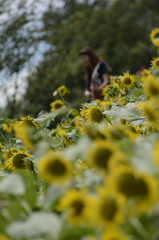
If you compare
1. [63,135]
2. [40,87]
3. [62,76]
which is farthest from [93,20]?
[63,135]

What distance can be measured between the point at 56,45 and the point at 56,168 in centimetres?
716

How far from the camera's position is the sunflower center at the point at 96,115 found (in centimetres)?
87

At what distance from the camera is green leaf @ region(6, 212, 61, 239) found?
1.13 feet

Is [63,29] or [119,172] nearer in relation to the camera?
[119,172]

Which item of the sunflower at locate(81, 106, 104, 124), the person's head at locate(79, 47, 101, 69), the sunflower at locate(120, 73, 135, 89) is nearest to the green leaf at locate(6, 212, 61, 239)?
the sunflower at locate(81, 106, 104, 124)

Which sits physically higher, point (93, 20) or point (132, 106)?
point (93, 20)

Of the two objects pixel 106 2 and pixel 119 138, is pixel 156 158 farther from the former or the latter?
→ pixel 106 2

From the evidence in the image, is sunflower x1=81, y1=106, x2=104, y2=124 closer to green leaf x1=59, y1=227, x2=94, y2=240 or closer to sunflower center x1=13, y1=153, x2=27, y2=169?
sunflower center x1=13, y1=153, x2=27, y2=169

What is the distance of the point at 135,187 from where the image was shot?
348 mm

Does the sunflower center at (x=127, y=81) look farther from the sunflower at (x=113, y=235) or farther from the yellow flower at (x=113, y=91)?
the sunflower at (x=113, y=235)

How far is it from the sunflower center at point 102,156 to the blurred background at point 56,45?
17.3 feet

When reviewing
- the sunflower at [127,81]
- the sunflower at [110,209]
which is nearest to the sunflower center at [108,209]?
the sunflower at [110,209]

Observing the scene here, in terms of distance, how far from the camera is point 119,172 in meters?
0.35

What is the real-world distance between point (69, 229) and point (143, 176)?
0.11m
